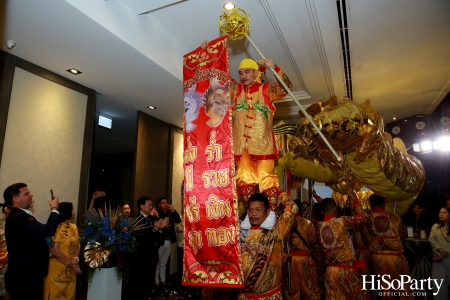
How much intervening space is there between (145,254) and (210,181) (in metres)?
2.42

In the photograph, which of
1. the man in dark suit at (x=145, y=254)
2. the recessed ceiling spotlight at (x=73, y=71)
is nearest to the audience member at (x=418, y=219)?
the man in dark suit at (x=145, y=254)

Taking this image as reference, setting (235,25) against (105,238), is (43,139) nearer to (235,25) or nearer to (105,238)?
(105,238)

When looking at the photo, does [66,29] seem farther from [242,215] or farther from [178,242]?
[178,242]

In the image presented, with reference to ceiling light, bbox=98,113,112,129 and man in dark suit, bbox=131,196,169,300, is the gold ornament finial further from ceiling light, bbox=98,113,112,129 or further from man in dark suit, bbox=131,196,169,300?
→ ceiling light, bbox=98,113,112,129

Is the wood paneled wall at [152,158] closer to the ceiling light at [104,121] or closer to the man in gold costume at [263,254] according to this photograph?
the ceiling light at [104,121]

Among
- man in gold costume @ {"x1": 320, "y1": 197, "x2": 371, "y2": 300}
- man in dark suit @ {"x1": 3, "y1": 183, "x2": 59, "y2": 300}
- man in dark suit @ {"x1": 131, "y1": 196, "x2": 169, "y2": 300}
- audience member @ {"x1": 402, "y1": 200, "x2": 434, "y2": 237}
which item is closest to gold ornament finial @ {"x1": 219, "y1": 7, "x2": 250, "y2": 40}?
man in gold costume @ {"x1": 320, "y1": 197, "x2": 371, "y2": 300}

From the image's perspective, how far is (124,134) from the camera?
307 inches

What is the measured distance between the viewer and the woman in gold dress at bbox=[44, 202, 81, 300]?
3.26 meters

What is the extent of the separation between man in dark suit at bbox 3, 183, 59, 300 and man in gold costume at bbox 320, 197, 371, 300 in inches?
102

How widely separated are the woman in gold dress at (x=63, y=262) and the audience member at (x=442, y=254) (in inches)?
170

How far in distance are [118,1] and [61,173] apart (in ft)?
7.38

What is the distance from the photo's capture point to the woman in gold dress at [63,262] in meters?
3.26

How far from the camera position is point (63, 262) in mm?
3314

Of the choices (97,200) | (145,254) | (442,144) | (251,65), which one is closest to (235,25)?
(251,65)
